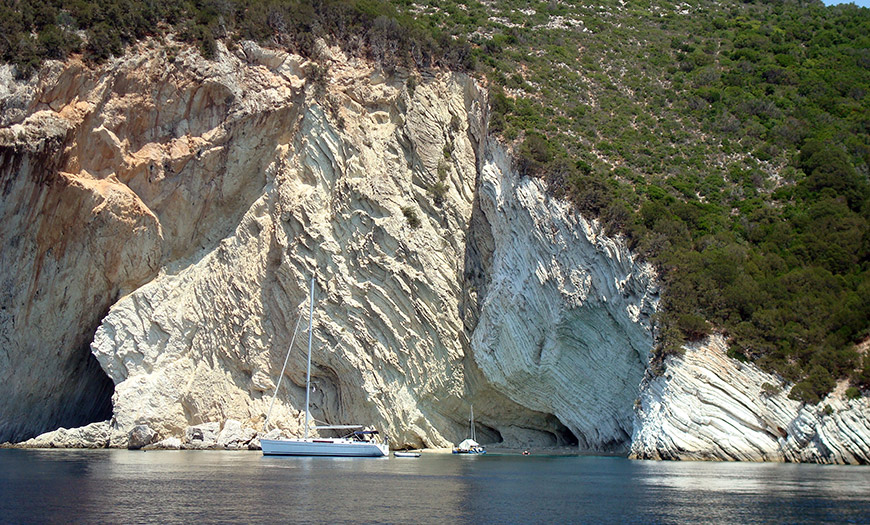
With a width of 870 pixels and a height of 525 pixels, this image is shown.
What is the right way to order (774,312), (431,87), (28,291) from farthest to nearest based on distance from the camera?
(431,87) → (28,291) → (774,312)

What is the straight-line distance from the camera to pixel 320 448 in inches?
1511

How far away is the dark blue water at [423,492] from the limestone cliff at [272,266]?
759 cm

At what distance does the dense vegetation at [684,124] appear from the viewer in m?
35.9

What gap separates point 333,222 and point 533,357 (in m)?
12.7

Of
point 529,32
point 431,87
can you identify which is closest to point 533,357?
point 431,87

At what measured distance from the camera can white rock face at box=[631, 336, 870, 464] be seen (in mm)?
30812

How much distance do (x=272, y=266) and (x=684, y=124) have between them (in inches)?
1130

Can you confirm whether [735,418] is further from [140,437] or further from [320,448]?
[140,437]

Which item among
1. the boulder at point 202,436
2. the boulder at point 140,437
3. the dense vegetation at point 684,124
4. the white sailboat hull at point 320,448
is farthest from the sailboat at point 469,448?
the boulder at point 140,437

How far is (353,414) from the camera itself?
42.3 m

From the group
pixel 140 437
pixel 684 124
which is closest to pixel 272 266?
pixel 140 437

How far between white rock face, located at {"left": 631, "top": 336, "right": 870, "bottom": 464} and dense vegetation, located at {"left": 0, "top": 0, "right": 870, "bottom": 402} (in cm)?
82

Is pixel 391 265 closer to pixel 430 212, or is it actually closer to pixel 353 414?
pixel 430 212

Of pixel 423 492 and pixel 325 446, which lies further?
pixel 325 446
